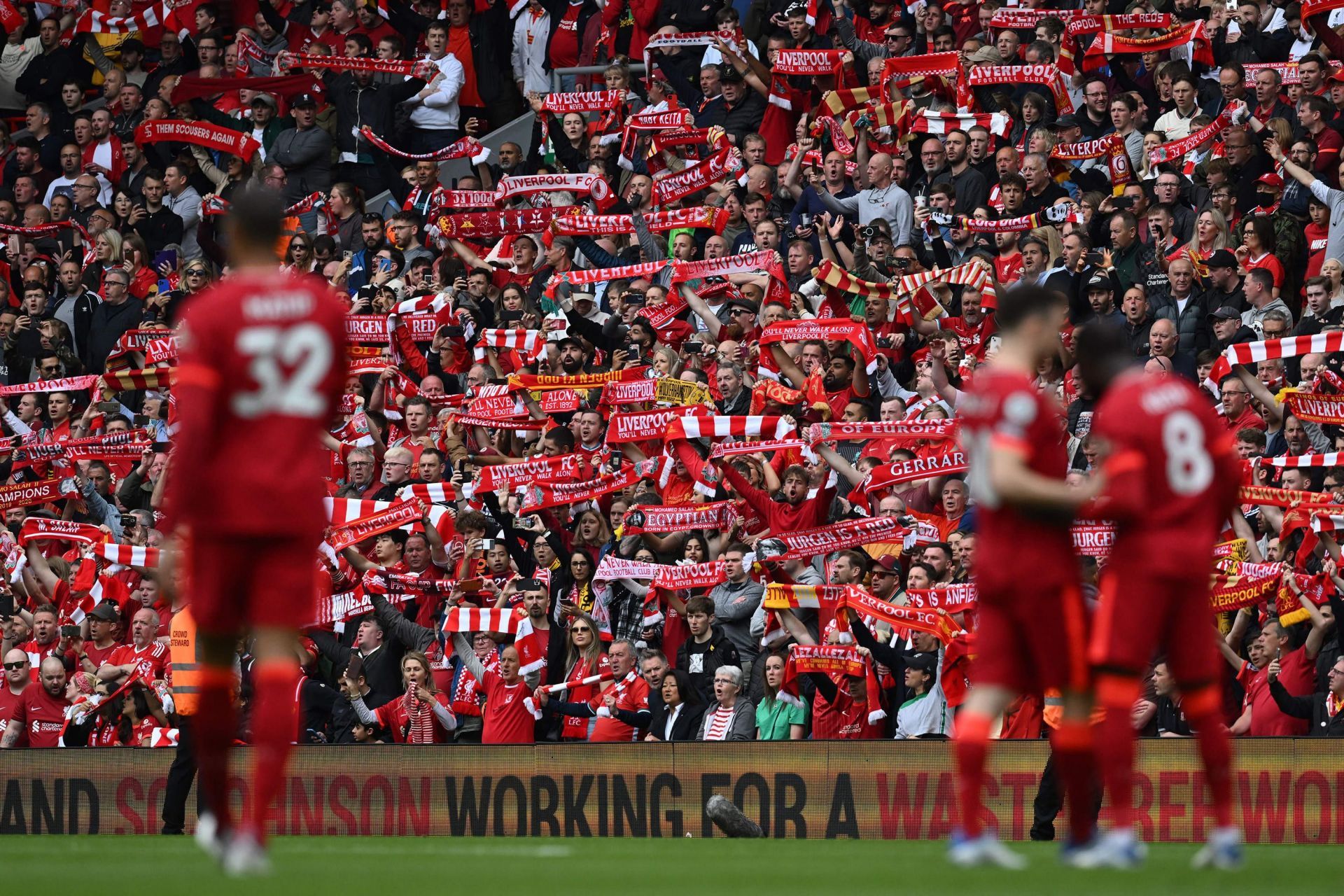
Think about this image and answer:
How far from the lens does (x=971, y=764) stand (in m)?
7.35

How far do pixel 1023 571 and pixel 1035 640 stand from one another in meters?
0.25

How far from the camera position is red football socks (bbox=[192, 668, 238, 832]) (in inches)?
283

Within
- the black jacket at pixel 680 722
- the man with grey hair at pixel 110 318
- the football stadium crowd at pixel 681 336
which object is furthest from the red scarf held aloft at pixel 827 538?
the man with grey hair at pixel 110 318

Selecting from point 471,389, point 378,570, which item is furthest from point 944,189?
point 378,570

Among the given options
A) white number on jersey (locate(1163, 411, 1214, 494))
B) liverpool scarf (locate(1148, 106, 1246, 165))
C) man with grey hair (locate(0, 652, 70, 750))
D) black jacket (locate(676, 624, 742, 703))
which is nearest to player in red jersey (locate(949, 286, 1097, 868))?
white number on jersey (locate(1163, 411, 1214, 494))

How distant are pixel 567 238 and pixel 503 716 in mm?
6244

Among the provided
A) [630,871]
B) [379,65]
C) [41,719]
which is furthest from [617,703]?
[379,65]

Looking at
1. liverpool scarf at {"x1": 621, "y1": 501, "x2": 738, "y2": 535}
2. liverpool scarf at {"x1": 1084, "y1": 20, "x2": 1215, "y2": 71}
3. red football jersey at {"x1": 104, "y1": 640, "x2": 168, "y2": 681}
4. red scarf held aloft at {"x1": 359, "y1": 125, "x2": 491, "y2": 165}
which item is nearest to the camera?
liverpool scarf at {"x1": 621, "y1": 501, "x2": 738, "y2": 535}

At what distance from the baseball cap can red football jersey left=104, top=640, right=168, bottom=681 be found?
1.85ft

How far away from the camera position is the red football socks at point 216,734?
7199mm

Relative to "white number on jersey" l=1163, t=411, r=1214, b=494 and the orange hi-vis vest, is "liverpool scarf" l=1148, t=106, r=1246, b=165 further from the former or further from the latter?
"white number on jersey" l=1163, t=411, r=1214, b=494

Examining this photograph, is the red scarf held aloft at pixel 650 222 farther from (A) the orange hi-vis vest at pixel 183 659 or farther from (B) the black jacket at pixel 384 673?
(A) the orange hi-vis vest at pixel 183 659

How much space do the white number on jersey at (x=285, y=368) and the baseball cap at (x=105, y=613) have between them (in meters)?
11.5

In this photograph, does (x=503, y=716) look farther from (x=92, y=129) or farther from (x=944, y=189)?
(x=92, y=129)
